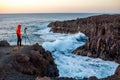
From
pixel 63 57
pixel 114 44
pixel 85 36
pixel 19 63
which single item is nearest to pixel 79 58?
pixel 63 57

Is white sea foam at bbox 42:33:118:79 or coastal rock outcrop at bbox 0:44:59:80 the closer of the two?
coastal rock outcrop at bbox 0:44:59:80

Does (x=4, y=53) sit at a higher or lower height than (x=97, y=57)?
higher

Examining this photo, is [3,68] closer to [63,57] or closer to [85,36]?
[63,57]

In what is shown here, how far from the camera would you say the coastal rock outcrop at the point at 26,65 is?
20.4 m

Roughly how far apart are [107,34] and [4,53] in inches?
715

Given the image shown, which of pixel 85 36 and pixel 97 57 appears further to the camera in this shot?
pixel 85 36

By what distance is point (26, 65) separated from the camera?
2302cm

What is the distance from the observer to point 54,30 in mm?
72062

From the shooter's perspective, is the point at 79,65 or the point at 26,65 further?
the point at 79,65

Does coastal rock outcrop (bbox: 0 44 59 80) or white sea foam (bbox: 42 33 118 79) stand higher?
coastal rock outcrop (bbox: 0 44 59 80)

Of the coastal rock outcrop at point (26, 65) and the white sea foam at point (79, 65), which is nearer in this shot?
the coastal rock outcrop at point (26, 65)

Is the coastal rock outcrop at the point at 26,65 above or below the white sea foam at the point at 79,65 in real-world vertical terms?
above

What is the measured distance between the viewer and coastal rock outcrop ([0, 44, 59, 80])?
66.8ft

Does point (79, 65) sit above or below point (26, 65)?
below
